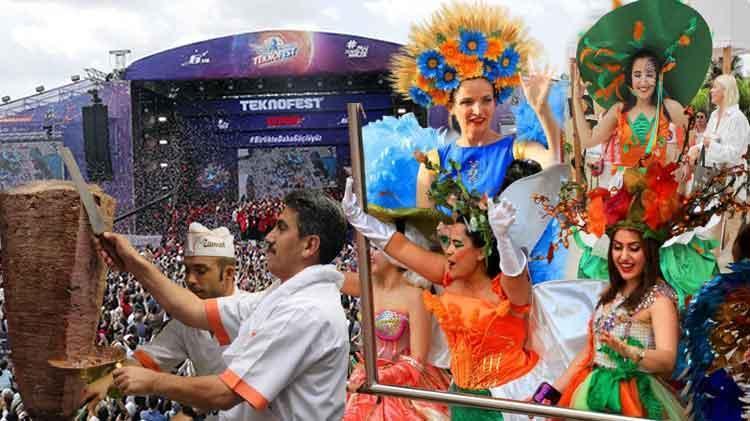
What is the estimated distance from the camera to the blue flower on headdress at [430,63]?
2.02m

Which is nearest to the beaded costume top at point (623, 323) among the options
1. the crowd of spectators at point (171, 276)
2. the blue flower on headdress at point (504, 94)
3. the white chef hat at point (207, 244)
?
the blue flower on headdress at point (504, 94)

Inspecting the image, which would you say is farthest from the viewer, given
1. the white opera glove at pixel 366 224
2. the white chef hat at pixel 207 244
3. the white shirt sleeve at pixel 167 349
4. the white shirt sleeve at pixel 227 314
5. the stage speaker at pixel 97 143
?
the stage speaker at pixel 97 143

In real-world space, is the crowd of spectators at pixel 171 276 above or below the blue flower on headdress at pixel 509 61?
below

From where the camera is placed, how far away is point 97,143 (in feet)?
13.5

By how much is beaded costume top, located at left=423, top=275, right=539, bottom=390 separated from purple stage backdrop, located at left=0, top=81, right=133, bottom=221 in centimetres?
240

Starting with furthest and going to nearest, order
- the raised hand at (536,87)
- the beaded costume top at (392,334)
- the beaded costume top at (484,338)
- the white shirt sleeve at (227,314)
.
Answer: the white shirt sleeve at (227,314) < the beaded costume top at (392,334) < the beaded costume top at (484,338) < the raised hand at (536,87)

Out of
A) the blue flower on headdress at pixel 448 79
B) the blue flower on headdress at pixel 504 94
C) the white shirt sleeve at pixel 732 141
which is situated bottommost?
the white shirt sleeve at pixel 732 141

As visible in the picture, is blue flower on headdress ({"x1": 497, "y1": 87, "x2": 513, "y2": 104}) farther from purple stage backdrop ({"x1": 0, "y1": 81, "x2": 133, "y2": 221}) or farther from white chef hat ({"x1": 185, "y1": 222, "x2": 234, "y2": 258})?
purple stage backdrop ({"x1": 0, "y1": 81, "x2": 133, "y2": 221})

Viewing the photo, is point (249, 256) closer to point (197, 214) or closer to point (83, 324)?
point (197, 214)

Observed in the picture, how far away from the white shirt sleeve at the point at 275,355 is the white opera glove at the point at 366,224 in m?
0.23

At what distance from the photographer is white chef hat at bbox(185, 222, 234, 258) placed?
313 cm

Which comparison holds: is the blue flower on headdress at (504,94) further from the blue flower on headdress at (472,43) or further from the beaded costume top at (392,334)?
the beaded costume top at (392,334)

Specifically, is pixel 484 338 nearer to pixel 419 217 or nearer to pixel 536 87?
pixel 419 217

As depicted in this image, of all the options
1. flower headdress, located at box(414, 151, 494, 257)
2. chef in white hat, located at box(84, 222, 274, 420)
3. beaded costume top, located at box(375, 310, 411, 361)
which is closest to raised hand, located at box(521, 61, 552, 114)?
flower headdress, located at box(414, 151, 494, 257)
